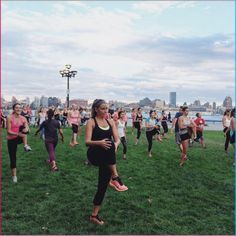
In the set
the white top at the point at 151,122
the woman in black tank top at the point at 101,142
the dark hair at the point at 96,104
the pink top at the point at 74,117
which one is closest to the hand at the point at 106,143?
the woman in black tank top at the point at 101,142

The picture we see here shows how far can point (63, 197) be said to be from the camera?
8156mm

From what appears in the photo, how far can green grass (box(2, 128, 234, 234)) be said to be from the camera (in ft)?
21.4

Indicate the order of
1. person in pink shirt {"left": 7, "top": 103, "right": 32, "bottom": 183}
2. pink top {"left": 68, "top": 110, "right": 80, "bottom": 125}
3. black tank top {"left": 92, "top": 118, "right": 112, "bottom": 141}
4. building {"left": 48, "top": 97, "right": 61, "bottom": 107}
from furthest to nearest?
1. building {"left": 48, "top": 97, "right": 61, "bottom": 107}
2. pink top {"left": 68, "top": 110, "right": 80, "bottom": 125}
3. person in pink shirt {"left": 7, "top": 103, "right": 32, "bottom": 183}
4. black tank top {"left": 92, "top": 118, "right": 112, "bottom": 141}

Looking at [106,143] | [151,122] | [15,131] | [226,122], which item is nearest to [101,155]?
[106,143]

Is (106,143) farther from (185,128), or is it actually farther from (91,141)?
(185,128)

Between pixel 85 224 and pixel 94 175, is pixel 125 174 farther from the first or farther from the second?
pixel 85 224

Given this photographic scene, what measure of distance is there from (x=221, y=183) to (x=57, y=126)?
4.96 metres

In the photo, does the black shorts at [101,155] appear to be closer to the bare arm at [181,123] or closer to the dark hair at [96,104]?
the dark hair at [96,104]

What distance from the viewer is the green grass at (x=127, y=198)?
257 inches

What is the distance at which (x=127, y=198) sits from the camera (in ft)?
26.9

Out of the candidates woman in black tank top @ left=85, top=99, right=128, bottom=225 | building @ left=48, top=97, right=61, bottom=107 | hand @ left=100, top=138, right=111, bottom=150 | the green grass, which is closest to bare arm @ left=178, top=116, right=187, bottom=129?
the green grass

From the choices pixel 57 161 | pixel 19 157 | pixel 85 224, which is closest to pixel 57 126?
pixel 57 161

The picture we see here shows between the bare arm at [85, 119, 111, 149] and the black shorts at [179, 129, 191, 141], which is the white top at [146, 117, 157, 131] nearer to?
the black shorts at [179, 129, 191, 141]

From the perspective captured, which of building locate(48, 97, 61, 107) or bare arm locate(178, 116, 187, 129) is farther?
building locate(48, 97, 61, 107)
